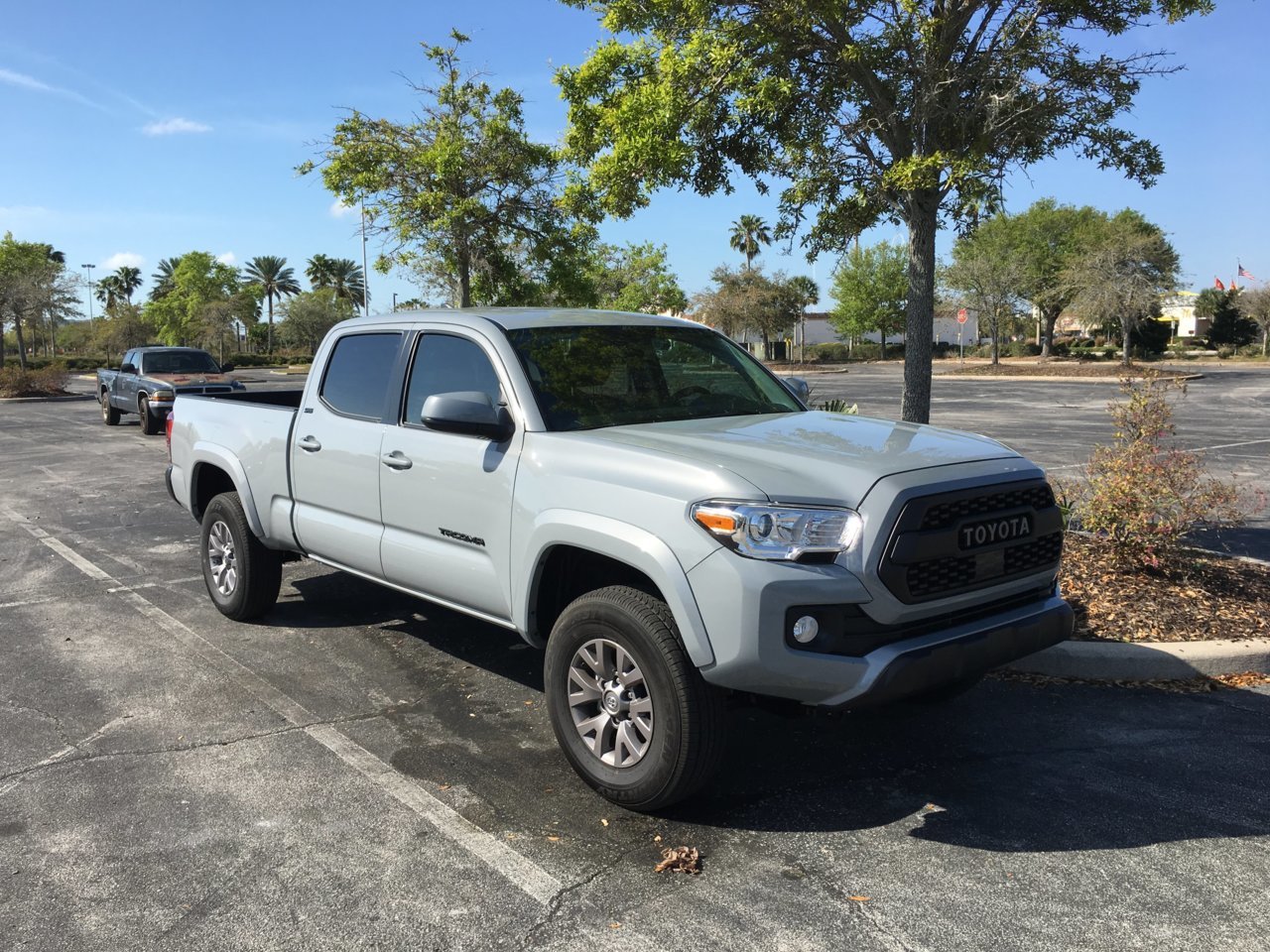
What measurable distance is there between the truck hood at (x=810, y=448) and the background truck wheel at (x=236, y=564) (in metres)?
3.00

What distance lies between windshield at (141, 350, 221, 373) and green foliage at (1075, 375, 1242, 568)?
1856 centimetres

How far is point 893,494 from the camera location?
347 cm

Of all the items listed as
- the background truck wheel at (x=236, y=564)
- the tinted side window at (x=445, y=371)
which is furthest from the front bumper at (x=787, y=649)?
the background truck wheel at (x=236, y=564)

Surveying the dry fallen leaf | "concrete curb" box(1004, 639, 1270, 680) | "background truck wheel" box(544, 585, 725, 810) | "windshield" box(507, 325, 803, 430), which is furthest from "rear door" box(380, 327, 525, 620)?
"concrete curb" box(1004, 639, 1270, 680)

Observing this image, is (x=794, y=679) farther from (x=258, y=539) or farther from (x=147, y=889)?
(x=258, y=539)

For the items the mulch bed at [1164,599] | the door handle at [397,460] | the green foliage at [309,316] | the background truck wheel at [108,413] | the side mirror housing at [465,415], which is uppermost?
the green foliage at [309,316]

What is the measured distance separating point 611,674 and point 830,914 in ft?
3.87

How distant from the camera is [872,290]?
69625 mm

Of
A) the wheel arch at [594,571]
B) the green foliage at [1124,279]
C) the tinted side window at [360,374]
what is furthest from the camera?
the green foliage at [1124,279]

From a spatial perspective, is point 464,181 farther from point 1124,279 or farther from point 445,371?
point 1124,279

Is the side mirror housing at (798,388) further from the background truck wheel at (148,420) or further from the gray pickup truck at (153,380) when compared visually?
the background truck wheel at (148,420)

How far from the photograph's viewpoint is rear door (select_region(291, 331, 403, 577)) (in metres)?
5.10

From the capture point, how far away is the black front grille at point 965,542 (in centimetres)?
347

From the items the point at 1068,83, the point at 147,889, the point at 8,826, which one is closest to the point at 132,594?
the point at 8,826
